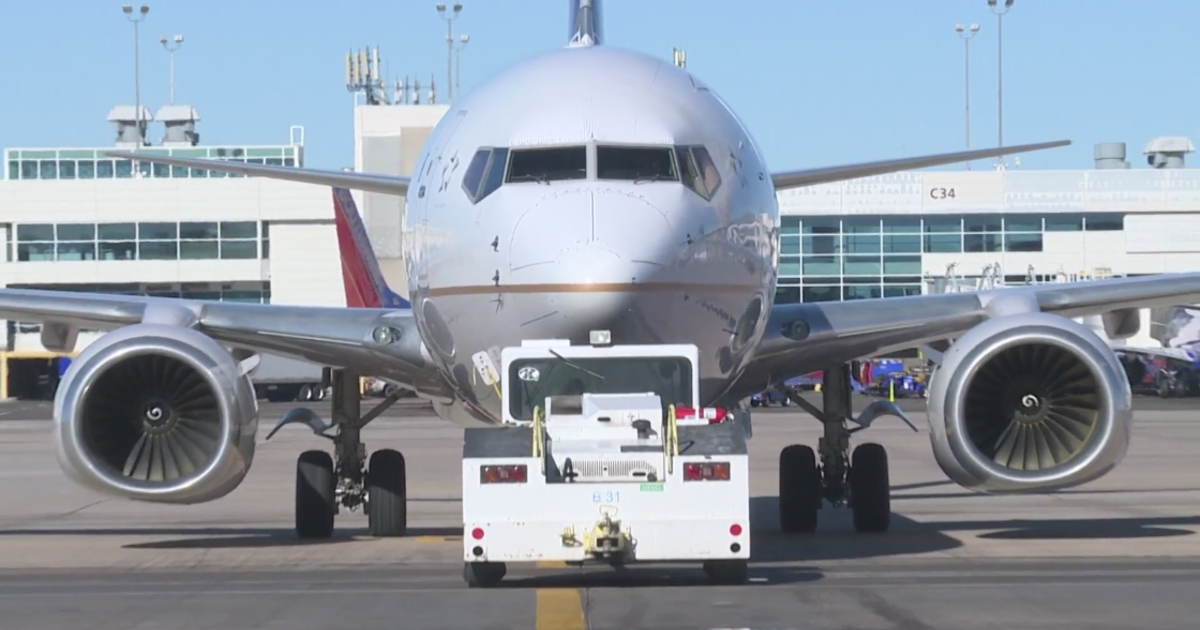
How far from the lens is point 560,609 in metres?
11.6

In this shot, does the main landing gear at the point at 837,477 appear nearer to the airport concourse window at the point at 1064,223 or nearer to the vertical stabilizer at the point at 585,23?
the vertical stabilizer at the point at 585,23

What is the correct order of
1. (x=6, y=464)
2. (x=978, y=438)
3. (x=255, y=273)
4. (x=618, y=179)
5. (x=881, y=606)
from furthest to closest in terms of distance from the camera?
1. (x=255, y=273)
2. (x=6, y=464)
3. (x=978, y=438)
4. (x=618, y=179)
5. (x=881, y=606)

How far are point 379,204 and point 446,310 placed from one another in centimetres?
5507

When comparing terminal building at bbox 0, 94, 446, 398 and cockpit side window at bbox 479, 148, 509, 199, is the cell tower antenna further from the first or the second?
cockpit side window at bbox 479, 148, 509, 199

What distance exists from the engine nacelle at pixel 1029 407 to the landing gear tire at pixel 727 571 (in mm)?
3314

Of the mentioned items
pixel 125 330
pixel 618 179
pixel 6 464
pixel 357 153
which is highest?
pixel 357 153

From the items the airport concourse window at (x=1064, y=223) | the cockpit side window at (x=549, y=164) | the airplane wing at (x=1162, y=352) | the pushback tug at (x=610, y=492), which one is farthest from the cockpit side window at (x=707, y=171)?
the airport concourse window at (x=1064, y=223)

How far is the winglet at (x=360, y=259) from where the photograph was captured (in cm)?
3491

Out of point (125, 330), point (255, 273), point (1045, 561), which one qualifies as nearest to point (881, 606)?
point (1045, 561)

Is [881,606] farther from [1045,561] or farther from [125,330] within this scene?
[125,330]

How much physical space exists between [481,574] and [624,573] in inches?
55.5

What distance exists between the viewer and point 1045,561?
14695 mm

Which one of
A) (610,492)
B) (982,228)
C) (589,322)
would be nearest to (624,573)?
(610,492)

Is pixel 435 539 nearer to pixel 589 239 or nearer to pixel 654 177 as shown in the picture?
pixel 654 177
